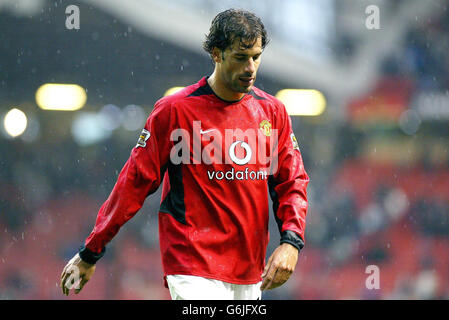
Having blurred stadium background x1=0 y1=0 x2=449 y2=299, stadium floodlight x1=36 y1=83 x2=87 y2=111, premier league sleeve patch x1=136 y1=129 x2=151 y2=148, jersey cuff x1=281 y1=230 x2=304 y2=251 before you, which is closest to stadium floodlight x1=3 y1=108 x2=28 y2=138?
blurred stadium background x1=0 y1=0 x2=449 y2=299

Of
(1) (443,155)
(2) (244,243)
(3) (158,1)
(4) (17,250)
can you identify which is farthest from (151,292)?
(2) (244,243)

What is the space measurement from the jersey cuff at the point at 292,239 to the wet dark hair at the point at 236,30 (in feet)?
2.39

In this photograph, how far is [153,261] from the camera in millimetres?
8445

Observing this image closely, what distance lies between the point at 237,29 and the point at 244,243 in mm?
830

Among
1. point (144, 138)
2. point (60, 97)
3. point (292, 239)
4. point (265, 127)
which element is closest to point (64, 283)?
point (144, 138)

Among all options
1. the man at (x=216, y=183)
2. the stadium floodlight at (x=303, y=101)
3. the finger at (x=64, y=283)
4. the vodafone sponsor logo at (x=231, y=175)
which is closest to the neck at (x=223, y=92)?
the man at (x=216, y=183)

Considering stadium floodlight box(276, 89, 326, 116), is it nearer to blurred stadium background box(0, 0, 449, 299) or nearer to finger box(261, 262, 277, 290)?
blurred stadium background box(0, 0, 449, 299)

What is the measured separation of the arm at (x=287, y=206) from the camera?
2408 mm

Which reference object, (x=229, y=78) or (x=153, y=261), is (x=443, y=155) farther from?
(x=229, y=78)

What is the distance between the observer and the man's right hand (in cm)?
255

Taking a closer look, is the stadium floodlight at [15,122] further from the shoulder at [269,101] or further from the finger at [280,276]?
the finger at [280,276]

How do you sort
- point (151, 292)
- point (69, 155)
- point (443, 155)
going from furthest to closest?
point (443, 155), point (69, 155), point (151, 292)

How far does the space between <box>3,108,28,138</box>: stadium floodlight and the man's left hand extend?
23.2 feet

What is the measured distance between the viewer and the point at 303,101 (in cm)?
894
